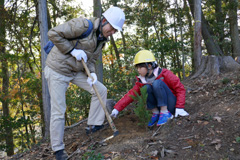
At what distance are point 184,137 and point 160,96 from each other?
791 millimetres

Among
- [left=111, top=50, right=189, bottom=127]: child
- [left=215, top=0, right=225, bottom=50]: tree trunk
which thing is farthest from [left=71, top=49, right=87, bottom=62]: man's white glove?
[left=215, top=0, right=225, bottom=50]: tree trunk

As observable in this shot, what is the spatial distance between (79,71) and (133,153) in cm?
163

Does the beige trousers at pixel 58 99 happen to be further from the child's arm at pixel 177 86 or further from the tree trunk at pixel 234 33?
the tree trunk at pixel 234 33

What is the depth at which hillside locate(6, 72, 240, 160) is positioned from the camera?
254 centimetres

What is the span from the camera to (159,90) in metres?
3.38

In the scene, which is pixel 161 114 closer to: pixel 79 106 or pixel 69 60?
pixel 69 60

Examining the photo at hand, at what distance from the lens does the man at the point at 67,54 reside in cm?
308

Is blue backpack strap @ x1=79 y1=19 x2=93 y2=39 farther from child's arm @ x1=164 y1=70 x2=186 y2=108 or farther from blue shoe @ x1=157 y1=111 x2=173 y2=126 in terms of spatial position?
blue shoe @ x1=157 y1=111 x2=173 y2=126

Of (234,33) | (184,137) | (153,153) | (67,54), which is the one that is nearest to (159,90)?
(184,137)

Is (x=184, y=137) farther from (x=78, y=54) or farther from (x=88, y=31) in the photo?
(x=88, y=31)

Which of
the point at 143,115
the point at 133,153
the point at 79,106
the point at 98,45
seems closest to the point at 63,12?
the point at 79,106

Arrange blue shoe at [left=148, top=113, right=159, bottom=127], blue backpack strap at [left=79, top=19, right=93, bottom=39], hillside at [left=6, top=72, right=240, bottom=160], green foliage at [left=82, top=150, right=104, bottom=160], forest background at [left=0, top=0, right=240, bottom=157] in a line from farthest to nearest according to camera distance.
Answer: forest background at [left=0, top=0, right=240, bottom=157]
blue shoe at [left=148, top=113, right=159, bottom=127]
blue backpack strap at [left=79, top=19, right=93, bottom=39]
green foliage at [left=82, top=150, right=104, bottom=160]
hillside at [left=6, top=72, right=240, bottom=160]

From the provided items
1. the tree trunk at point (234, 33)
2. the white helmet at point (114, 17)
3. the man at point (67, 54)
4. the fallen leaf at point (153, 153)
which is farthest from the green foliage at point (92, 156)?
the tree trunk at point (234, 33)

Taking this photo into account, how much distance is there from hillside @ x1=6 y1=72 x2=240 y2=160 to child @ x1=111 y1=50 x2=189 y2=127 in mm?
233
